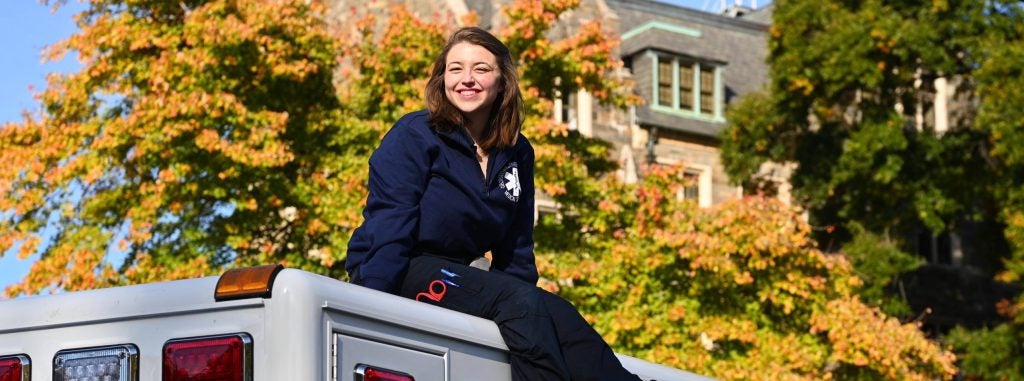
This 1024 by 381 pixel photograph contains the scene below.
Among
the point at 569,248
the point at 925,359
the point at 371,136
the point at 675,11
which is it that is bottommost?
the point at 925,359

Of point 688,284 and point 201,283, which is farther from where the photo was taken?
point 688,284

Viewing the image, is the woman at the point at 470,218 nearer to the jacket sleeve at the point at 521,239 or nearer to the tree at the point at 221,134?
the jacket sleeve at the point at 521,239

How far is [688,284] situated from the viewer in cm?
2234

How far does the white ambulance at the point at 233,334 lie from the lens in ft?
13.6

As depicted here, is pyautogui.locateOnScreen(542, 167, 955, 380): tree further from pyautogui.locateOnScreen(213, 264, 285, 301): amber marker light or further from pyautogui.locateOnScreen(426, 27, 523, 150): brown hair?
pyautogui.locateOnScreen(213, 264, 285, 301): amber marker light

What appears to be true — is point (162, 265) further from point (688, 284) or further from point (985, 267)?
point (985, 267)

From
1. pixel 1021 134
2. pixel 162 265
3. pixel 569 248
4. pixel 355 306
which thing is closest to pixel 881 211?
pixel 1021 134

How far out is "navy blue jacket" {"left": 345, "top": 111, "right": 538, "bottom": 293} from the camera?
5.11 meters

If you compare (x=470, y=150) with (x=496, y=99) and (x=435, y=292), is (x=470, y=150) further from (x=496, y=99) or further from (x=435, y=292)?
(x=435, y=292)

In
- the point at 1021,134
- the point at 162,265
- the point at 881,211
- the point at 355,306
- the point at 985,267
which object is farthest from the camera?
the point at 985,267

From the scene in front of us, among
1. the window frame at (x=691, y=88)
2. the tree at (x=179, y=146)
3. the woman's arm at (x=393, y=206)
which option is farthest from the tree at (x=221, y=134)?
the woman's arm at (x=393, y=206)

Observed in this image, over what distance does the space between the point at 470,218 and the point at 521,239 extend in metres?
0.47

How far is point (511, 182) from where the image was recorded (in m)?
5.51

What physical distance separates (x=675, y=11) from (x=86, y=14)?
67.5 ft
